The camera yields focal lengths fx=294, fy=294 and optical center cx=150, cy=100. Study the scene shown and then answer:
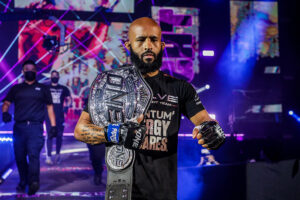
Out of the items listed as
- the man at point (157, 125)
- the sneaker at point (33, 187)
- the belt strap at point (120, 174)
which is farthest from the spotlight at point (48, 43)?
the belt strap at point (120, 174)

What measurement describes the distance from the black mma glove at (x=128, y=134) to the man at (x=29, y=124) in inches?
126

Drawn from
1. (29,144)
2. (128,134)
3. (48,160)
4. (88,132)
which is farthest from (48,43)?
(128,134)

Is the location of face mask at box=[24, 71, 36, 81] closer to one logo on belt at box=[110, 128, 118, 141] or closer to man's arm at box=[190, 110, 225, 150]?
one logo on belt at box=[110, 128, 118, 141]

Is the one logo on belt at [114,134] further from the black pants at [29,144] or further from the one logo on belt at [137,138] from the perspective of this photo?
the black pants at [29,144]

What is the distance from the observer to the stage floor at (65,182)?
4.49m

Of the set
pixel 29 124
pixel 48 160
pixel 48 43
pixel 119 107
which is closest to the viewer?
pixel 119 107

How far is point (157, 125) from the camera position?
67.8 inches

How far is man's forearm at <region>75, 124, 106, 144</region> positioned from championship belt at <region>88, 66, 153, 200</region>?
4 centimetres

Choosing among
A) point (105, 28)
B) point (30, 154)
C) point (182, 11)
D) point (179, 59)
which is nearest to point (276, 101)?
point (179, 59)

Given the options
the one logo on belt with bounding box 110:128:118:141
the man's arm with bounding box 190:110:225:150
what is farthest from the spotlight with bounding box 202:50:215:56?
the one logo on belt with bounding box 110:128:118:141

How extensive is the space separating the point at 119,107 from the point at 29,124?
3.10m

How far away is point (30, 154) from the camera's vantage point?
4.29 m

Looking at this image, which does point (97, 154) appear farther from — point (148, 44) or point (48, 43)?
point (148, 44)

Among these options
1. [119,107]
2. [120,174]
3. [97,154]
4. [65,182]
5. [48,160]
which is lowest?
[65,182]
